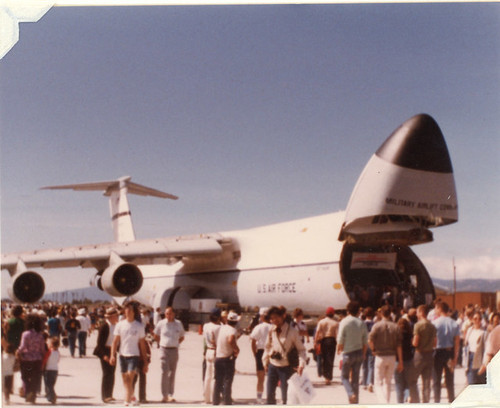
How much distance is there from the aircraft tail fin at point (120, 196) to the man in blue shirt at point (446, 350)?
15.5m

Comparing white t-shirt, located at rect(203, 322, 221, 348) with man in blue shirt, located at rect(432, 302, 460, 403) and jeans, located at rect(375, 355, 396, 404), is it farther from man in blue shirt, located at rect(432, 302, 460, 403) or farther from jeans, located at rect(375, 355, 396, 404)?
man in blue shirt, located at rect(432, 302, 460, 403)

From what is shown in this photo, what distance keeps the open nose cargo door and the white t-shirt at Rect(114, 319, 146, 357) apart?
5046 mm

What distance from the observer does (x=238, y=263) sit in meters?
16.5

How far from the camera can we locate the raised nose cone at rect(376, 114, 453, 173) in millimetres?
11086

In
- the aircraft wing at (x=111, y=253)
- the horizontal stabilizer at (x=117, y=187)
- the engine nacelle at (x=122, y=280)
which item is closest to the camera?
the engine nacelle at (x=122, y=280)

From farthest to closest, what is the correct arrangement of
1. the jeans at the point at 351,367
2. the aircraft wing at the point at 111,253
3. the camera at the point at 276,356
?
the aircraft wing at the point at 111,253
the jeans at the point at 351,367
the camera at the point at 276,356

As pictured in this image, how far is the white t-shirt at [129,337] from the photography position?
7465 mm

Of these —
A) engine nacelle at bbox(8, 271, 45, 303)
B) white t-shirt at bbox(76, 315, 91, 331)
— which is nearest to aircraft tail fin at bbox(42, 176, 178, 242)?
engine nacelle at bbox(8, 271, 45, 303)

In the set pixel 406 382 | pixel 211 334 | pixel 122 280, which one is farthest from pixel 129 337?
pixel 122 280

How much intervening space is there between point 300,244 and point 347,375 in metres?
6.97

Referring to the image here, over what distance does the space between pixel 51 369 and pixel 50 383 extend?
0.53ft

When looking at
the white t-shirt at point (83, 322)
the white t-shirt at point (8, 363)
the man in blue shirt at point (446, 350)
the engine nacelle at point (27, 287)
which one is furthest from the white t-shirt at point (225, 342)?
the engine nacelle at point (27, 287)

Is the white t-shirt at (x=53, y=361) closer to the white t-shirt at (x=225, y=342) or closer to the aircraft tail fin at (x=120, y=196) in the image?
the white t-shirt at (x=225, y=342)

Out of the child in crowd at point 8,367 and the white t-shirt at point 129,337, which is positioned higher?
the white t-shirt at point 129,337
